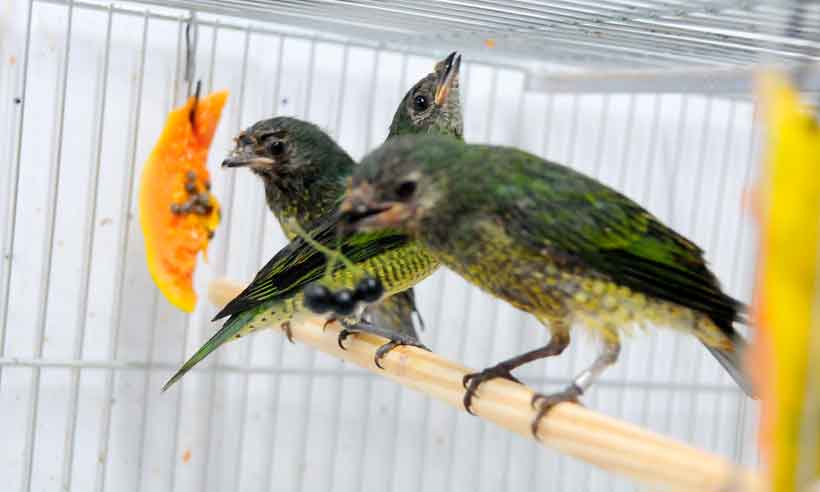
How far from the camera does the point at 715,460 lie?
675 millimetres

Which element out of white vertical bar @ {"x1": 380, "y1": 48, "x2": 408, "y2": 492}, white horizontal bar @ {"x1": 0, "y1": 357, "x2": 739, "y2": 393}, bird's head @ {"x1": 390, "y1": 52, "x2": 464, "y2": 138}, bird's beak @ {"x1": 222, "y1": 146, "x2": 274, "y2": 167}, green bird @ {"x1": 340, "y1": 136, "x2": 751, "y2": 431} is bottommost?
white vertical bar @ {"x1": 380, "y1": 48, "x2": 408, "y2": 492}

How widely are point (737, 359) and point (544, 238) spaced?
0.97 feet

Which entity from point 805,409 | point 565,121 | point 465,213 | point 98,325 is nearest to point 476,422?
point 565,121

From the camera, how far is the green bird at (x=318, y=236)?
4.01 feet

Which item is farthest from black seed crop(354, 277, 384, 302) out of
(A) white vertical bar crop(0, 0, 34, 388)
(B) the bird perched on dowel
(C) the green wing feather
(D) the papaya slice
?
(A) white vertical bar crop(0, 0, 34, 388)

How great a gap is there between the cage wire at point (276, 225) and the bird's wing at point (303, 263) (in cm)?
32

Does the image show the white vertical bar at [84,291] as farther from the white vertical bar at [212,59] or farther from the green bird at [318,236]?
the green bird at [318,236]

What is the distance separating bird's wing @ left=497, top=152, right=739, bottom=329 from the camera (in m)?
0.90

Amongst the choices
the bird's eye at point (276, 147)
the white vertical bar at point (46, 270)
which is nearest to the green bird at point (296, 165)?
the bird's eye at point (276, 147)

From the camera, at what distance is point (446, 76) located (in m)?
1.28

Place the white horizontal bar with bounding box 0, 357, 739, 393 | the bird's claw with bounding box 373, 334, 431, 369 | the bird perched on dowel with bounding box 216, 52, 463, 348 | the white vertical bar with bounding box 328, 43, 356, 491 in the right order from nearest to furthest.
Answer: the bird's claw with bounding box 373, 334, 431, 369 → the bird perched on dowel with bounding box 216, 52, 463, 348 → the white horizontal bar with bounding box 0, 357, 739, 393 → the white vertical bar with bounding box 328, 43, 356, 491

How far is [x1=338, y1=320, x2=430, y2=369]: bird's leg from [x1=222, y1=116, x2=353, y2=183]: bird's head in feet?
0.78

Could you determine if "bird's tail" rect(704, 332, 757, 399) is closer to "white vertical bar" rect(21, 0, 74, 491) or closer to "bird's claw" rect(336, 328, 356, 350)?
"bird's claw" rect(336, 328, 356, 350)

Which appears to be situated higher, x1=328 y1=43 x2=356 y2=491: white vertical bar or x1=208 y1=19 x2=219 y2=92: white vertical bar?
x1=208 y1=19 x2=219 y2=92: white vertical bar
